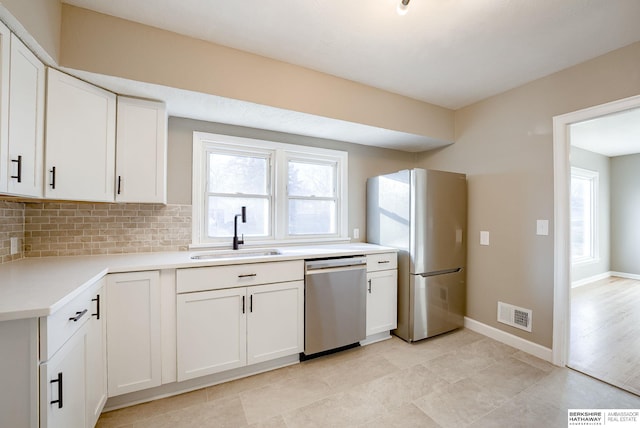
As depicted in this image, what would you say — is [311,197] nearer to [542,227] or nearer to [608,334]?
[542,227]

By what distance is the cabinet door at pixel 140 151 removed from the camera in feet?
6.21

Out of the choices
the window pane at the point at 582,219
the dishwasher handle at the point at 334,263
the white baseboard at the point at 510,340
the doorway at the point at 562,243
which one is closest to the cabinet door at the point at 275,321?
the dishwasher handle at the point at 334,263

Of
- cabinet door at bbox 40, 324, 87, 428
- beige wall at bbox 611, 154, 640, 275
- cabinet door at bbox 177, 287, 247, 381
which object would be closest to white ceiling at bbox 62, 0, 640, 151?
cabinet door at bbox 177, 287, 247, 381

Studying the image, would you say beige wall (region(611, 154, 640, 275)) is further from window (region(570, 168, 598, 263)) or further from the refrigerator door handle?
the refrigerator door handle

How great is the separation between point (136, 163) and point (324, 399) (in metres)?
2.18

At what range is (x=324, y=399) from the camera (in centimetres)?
177

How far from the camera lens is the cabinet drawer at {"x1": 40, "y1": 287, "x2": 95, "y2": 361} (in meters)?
0.97

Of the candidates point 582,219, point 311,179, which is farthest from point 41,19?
point 582,219

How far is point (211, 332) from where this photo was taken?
73.0 inches

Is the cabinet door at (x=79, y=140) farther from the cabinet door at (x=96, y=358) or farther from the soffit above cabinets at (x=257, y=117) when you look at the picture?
the cabinet door at (x=96, y=358)

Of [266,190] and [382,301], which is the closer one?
[382,301]

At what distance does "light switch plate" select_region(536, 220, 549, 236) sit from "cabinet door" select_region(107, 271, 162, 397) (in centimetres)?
314

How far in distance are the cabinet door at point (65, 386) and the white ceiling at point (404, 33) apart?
1.61 m

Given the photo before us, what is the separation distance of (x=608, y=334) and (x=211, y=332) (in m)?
3.92
